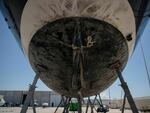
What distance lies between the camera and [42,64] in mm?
4230

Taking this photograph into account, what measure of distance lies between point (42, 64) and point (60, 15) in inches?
48.0

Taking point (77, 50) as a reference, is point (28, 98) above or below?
below

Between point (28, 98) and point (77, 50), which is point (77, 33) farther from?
point (28, 98)

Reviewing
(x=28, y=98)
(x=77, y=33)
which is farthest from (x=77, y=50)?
(x=28, y=98)

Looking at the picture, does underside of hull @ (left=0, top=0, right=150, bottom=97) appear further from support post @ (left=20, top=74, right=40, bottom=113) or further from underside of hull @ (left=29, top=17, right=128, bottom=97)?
support post @ (left=20, top=74, right=40, bottom=113)

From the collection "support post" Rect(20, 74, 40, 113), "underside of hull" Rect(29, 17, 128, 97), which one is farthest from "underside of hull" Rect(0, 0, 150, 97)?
"support post" Rect(20, 74, 40, 113)

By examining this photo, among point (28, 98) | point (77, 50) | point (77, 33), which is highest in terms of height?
point (77, 33)

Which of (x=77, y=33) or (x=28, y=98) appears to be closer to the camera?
(x=77, y=33)

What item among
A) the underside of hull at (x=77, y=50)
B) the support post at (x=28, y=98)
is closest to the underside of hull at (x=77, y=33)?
the underside of hull at (x=77, y=50)

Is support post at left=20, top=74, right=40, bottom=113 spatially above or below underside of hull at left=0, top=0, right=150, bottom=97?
below

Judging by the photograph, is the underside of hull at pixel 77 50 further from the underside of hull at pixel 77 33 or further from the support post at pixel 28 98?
the support post at pixel 28 98

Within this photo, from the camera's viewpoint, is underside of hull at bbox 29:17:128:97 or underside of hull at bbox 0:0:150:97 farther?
underside of hull at bbox 29:17:128:97

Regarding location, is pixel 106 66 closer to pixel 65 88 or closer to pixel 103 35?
pixel 103 35

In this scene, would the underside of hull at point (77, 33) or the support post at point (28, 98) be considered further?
the support post at point (28, 98)
